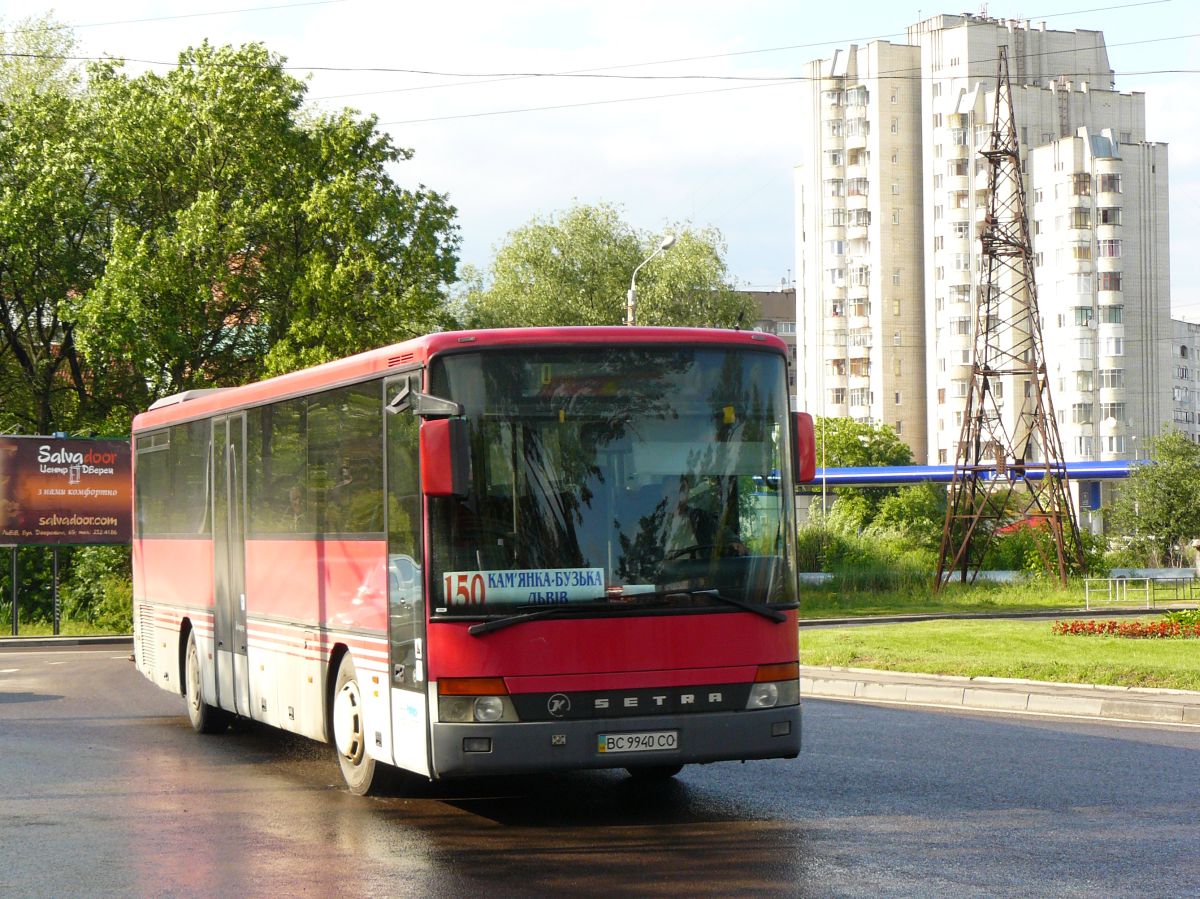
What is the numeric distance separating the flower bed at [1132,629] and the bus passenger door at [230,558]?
46.8 ft

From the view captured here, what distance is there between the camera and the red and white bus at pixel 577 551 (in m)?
9.50

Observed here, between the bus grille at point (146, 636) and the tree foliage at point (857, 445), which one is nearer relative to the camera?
the bus grille at point (146, 636)

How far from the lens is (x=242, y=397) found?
1400cm

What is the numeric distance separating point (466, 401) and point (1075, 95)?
11365 cm

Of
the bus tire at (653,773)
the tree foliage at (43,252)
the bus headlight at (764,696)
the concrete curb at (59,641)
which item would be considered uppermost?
the tree foliage at (43,252)

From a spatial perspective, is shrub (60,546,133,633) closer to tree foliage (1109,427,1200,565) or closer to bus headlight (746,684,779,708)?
bus headlight (746,684,779,708)

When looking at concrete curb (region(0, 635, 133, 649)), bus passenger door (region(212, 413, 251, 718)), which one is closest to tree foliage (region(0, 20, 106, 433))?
concrete curb (region(0, 635, 133, 649))

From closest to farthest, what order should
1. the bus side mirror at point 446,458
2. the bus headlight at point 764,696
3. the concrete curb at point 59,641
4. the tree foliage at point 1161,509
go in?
the bus side mirror at point 446,458 → the bus headlight at point 764,696 → the concrete curb at point 59,641 → the tree foliage at point 1161,509

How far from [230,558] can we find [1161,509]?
50.7 meters

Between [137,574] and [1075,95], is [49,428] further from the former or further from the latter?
[1075,95]

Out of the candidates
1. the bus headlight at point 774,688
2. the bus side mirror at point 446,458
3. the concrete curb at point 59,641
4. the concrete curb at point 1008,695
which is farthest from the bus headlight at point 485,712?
the concrete curb at point 59,641

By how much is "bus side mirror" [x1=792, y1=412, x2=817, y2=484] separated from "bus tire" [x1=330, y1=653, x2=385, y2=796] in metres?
3.29

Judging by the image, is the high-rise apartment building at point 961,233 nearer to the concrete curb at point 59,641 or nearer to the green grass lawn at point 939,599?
the green grass lawn at point 939,599

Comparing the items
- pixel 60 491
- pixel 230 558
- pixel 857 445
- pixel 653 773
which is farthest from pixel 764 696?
pixel 857 445
